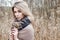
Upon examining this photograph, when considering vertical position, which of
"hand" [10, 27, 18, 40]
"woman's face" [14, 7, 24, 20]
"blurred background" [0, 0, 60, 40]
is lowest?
"blurred background" [0, 0, 60, 40]

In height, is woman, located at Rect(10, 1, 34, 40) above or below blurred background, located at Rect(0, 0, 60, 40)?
above

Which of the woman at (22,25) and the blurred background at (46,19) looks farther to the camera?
the blurred background at (46,19)

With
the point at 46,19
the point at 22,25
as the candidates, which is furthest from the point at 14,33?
the point at 46,19

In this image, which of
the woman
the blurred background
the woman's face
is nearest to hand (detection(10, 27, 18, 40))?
the woman

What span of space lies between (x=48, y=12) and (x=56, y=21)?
0.25m

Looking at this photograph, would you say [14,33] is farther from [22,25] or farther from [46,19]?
[46,19]

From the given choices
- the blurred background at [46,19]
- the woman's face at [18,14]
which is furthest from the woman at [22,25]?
the blurred background at [46,19]

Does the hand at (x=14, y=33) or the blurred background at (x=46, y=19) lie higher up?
the hand at (x=14, y=33)

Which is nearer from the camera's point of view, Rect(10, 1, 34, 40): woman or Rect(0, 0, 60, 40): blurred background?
Rect(10, 1, 34, 40): woman

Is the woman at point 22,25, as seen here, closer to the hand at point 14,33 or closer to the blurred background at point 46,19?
the hand at point 14,33

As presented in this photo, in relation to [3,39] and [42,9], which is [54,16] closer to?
[42,9]

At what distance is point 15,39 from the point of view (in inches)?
84.0

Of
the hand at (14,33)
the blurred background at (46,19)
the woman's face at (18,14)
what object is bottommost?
the blurred background at (46,19)

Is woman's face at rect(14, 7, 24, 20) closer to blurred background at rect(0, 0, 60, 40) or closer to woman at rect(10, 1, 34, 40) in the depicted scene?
woman at rect(10, 1, 34, 40)
